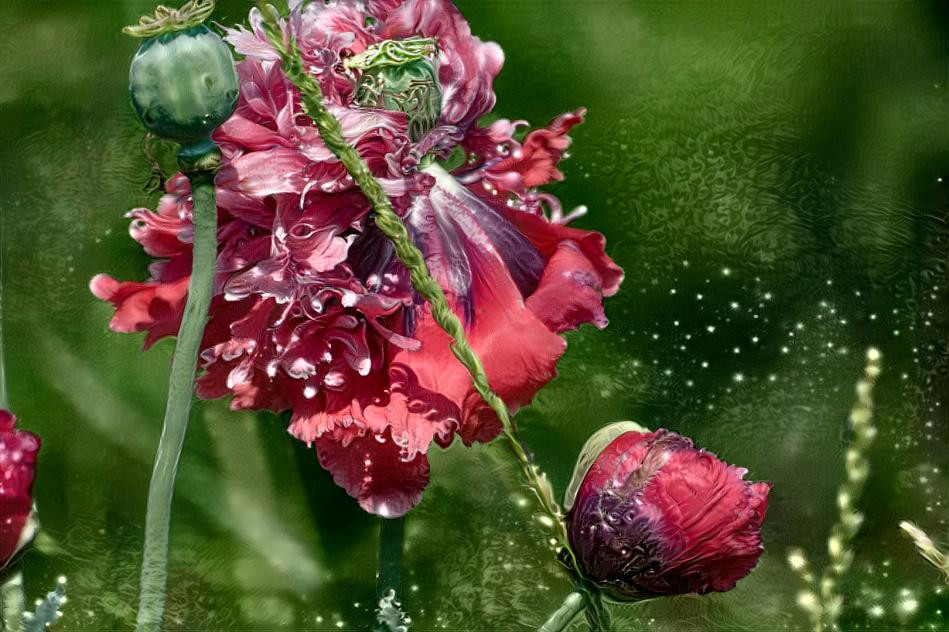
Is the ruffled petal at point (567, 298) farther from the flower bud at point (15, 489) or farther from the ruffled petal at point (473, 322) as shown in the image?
the flower bud at point (15, 489)

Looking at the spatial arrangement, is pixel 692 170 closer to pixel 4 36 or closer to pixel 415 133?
pixel 415 133

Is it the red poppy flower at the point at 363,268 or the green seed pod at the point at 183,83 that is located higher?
the green seed pod at the point at 183,83

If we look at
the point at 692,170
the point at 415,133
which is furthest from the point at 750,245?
the point at 415,133

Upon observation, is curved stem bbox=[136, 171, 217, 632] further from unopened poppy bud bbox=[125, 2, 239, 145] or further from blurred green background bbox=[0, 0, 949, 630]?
blurred green background bbox=[0, 0, 949, 630]

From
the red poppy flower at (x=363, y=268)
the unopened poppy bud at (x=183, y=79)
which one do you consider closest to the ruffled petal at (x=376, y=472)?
the red poppy flower at (x=363, y=268)

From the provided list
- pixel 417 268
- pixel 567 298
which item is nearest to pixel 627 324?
pixel 567 298

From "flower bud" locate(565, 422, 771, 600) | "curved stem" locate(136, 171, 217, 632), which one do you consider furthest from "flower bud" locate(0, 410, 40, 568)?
"flower bud" locate(565, 422, 771, 600)

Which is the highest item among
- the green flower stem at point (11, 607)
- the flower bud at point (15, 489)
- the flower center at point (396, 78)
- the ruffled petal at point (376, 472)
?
the flower center at point (396, 78)
